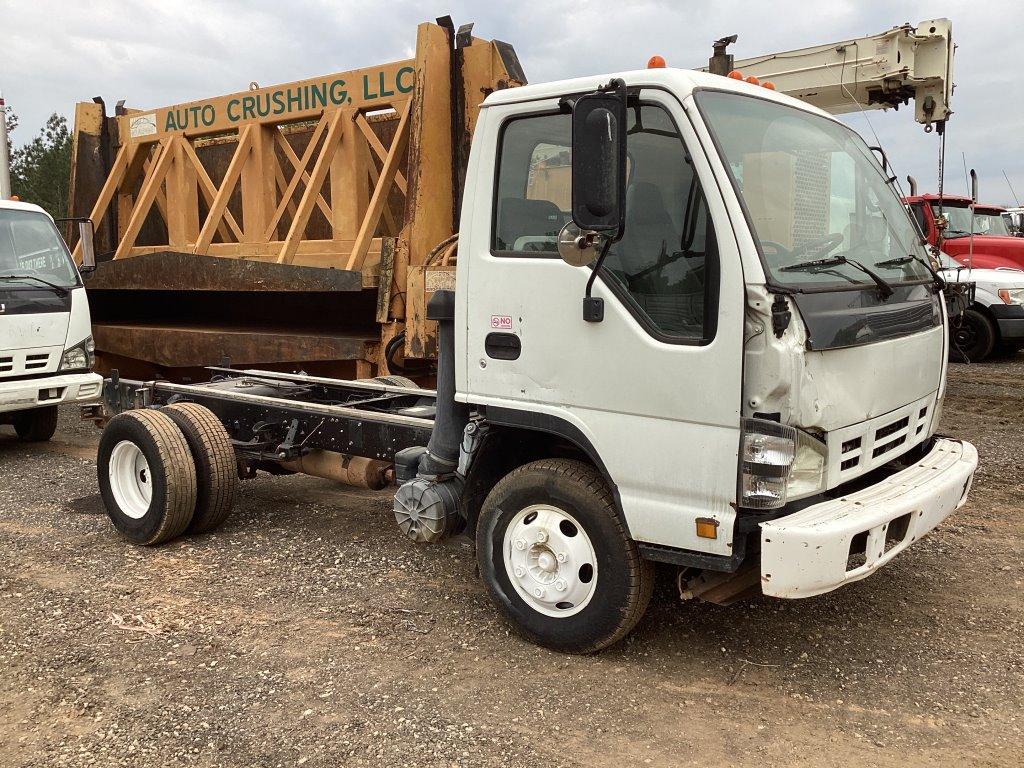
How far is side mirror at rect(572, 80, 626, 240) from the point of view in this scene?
3.13m

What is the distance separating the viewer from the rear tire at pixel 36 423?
333 inches

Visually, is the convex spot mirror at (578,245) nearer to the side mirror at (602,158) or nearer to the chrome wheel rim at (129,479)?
the side mirror at (602,158)

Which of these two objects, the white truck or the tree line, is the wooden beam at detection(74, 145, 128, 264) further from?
the tree line

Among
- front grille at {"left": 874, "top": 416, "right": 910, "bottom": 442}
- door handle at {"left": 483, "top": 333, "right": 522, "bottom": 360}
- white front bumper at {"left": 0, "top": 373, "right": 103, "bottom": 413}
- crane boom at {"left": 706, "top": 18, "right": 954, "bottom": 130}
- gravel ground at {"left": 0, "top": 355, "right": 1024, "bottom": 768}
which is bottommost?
gravel ground at {"left": 0, "top": 355, "right": 1024, "bottom": 768}

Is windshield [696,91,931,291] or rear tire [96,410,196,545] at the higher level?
windshield [696,91,931,291]

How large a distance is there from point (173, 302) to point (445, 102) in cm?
455

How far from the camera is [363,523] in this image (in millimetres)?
5801

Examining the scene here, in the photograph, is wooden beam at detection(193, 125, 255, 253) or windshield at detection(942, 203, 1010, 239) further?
windshield at detection(942, 203, 1010, 239)

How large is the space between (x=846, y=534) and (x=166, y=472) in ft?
11.8

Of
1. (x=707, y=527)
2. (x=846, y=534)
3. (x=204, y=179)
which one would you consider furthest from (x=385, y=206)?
(x=846, y=534)

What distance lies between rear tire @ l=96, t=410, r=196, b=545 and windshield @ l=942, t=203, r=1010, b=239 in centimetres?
1115

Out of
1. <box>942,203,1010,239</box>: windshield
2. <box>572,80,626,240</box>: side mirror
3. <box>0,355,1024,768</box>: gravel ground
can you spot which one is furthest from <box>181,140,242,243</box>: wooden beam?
<box>942,203,1010,239</box>: windshield

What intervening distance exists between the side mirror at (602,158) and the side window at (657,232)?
26 centimetres

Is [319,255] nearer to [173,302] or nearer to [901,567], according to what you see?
[173,302]
